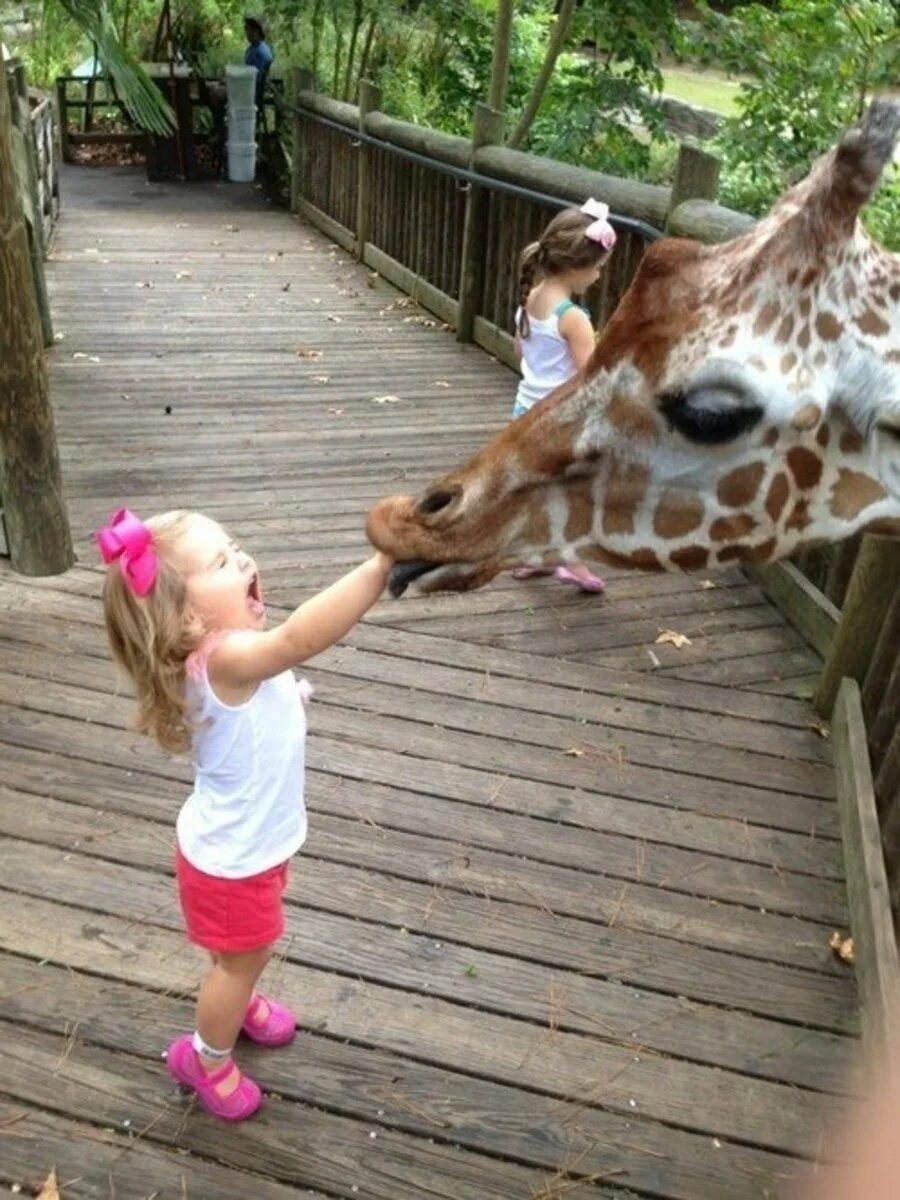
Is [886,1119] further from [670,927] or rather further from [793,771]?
[793,771]

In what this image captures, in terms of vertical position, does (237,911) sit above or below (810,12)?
below

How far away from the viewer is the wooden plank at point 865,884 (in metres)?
2.50

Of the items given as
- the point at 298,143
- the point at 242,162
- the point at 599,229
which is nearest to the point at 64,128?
the point at 242,162

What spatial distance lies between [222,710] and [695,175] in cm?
384

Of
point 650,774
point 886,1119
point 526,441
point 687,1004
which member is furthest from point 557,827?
point 886,1119

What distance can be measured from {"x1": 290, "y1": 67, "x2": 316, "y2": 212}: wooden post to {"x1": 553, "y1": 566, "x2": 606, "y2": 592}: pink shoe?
9305 millimetres

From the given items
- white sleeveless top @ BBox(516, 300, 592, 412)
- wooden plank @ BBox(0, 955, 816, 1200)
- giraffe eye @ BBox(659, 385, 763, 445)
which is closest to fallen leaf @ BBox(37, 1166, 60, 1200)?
wooden plank @ BBox(0, 955, 816, 1200)

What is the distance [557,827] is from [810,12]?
19.5ft

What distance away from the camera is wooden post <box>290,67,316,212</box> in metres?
12.0

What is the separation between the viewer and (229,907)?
81.8 inches

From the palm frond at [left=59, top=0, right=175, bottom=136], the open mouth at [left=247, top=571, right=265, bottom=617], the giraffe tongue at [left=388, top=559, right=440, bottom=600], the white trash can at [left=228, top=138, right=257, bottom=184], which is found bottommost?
the white trash can at [left=228, top=138, right=257, bottom=184]

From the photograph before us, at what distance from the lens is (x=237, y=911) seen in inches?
81.9

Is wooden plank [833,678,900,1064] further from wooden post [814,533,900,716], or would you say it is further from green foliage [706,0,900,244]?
green foliage [706,0,900,244]

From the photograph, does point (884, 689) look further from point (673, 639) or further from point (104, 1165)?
point (104, 1165)
